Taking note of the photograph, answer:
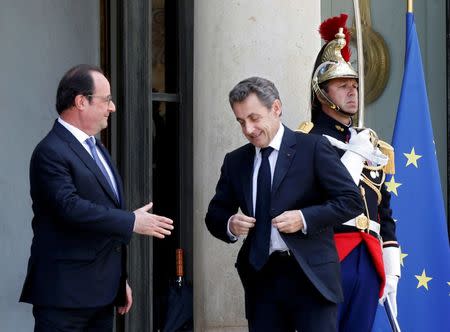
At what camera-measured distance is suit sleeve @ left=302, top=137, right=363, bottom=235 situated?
5250mm

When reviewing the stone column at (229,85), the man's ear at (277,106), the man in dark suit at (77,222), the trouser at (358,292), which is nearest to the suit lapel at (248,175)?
the man's ear at (277,106)

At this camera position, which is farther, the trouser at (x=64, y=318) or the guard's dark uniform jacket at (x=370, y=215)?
the guard's dark uniform jacket at (x=370, y=215)

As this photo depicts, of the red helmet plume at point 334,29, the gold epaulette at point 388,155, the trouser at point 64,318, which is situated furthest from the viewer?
the red helmet plume at point 334,29

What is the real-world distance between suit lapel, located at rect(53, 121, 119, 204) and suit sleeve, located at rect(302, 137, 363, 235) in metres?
0.78

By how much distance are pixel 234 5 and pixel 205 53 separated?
28 centimetres

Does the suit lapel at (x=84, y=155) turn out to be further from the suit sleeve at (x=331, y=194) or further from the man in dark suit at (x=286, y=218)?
the suit sleeve at (x=331, y=194)

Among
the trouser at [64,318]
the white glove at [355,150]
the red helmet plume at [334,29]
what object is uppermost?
the red helmet plume at [334,29]

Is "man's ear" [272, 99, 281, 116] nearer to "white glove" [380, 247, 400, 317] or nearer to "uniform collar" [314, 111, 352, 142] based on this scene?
"uniform collar" [314, 111, 352, 142]

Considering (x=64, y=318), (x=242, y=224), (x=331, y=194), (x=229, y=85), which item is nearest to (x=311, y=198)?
(x=331, y=194)

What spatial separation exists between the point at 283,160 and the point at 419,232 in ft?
5.19

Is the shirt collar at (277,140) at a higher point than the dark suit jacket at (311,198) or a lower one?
higher

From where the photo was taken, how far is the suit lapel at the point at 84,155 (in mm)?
5180

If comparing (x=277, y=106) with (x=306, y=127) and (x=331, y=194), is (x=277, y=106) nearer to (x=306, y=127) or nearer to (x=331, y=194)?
(x=331, y=194)

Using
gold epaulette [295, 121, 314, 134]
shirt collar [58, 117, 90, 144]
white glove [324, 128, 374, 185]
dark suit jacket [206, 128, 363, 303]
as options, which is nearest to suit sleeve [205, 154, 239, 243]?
dark suit jacket [206, 128, 363, 303]
